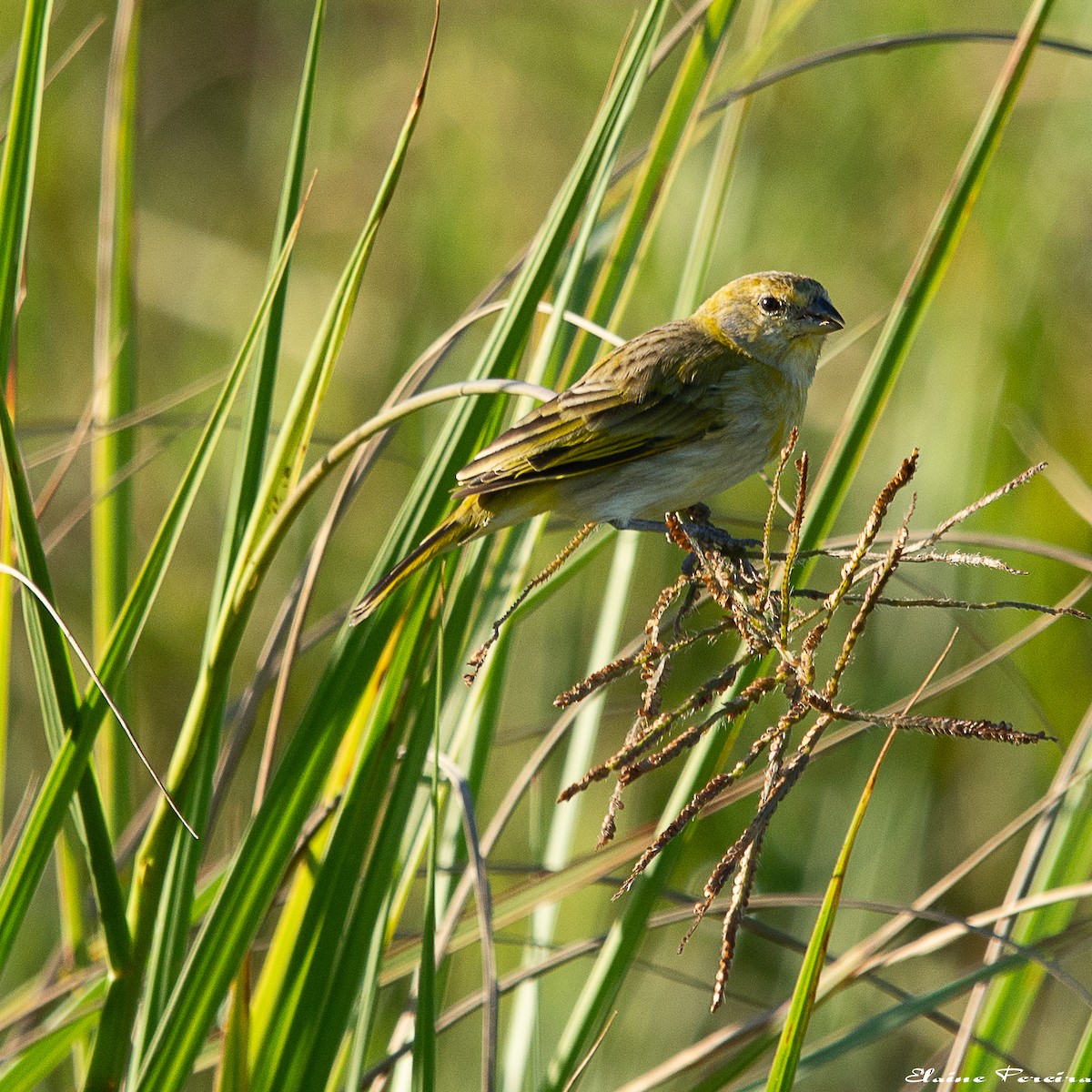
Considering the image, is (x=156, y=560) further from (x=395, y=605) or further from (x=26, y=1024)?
(x=26, y=1024)

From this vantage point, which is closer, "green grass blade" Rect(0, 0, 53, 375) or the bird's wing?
"green grass blade" Rect(0, 0, 53, 375)

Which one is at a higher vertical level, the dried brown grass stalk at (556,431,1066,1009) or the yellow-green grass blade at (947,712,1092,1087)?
the dried brown grass stalk at (556,431,1066,1009)

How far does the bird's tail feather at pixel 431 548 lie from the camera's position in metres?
2.12

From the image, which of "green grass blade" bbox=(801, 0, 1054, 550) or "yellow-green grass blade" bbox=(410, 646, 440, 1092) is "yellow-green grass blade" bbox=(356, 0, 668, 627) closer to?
"yellow-green grass blade" bbox=(410, 646, 440, 1092)

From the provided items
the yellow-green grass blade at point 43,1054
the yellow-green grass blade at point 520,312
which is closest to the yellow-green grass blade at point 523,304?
the yellow-green grass blade at point 520,312

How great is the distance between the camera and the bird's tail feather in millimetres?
2117

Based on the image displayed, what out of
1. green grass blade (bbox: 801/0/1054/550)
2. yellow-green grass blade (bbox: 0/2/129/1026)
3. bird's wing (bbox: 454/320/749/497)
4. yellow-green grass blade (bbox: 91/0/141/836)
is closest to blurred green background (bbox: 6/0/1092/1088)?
bird's wing (bbox: 454/320/749/497)

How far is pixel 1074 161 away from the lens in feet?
14.8

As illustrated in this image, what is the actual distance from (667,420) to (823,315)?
585 millimetres

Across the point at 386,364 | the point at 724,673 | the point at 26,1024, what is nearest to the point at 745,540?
the point at 724,673

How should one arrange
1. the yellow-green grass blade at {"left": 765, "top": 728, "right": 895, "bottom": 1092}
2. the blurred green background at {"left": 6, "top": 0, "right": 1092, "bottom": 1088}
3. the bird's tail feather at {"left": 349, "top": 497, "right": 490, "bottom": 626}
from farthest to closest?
the blurred green background at {"left": 6, "top": 0, "right": 1092, "bottom": 1088}, the bird's tail feather at {"left": 349, "top": 497, "right": 490, "bottom": 626}, the yellow-green grass blade at {"left": 765, "top": 728, "right": 895, "bottom": 1092}

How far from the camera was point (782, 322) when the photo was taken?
335 centimetres

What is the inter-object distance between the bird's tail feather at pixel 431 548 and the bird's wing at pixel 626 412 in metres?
0.07

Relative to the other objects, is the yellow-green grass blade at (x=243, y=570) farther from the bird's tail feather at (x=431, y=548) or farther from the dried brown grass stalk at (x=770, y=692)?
the dried brown grass stalk at (x=770, y=692)
